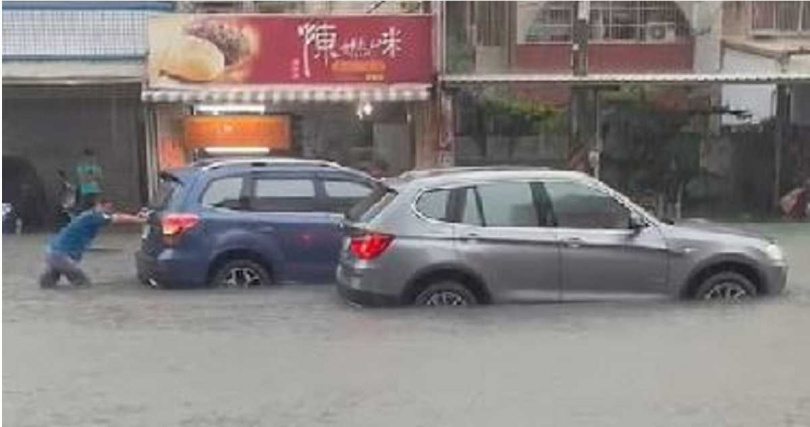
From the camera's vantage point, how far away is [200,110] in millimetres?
21250

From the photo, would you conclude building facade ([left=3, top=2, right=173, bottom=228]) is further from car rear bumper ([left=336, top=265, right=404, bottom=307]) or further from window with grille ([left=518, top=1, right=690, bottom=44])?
car rear bumper ([left=336, top=265, right=404, bottom=307])

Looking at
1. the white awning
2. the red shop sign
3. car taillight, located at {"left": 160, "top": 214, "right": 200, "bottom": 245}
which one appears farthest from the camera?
the red shop sign

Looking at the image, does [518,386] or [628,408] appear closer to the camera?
[628,408]

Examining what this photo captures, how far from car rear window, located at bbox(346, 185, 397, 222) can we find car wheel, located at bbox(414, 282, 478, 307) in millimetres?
840

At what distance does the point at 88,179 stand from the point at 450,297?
11.9m

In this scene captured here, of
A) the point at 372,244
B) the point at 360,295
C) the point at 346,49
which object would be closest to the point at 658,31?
the point at 346,49

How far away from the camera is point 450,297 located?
36.7 ft

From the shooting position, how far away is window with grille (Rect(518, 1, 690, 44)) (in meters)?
26.6

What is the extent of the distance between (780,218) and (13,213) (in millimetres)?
13657

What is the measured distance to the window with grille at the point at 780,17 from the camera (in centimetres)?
2492

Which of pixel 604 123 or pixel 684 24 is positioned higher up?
pixel 684 24

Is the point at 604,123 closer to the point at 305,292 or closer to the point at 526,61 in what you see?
the point at 526,61

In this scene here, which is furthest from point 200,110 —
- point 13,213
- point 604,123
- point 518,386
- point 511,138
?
point 518,386

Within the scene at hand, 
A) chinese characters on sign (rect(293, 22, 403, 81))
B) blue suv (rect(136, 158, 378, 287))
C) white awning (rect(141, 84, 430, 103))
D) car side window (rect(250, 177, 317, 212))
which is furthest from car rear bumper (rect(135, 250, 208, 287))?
chinese characters on sign (rect(293, 22, 403, 81))
